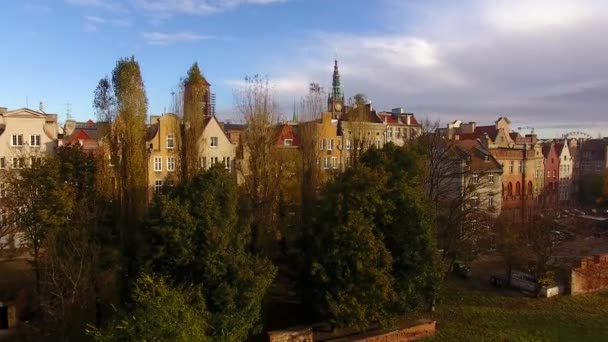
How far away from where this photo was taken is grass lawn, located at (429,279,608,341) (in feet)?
80.2

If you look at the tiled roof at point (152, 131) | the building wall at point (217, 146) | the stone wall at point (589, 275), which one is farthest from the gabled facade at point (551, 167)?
the tiled roof at point (152, 131)

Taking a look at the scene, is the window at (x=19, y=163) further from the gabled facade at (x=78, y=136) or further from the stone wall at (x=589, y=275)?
the stone wall at (x=589, y=275)

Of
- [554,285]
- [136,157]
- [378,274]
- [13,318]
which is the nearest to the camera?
[378,274]

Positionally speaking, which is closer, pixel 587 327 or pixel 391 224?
pixel 391 224

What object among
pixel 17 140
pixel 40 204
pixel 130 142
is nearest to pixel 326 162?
pixel 130 142

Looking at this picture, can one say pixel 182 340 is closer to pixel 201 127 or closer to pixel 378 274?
pixel 378 274

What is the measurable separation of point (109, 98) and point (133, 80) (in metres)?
1.63

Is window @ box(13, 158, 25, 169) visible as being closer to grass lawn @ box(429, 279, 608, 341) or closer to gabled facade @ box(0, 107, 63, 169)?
gabled facade @ box(0, 107, 63, 169)

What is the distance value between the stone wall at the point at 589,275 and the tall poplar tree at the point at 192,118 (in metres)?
25.3

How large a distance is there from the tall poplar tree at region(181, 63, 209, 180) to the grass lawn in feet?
52.9

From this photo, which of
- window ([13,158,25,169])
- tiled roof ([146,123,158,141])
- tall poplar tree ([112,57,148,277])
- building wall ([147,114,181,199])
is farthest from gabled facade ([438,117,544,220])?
window ([13,158,25,169])

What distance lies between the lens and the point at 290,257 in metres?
24.6

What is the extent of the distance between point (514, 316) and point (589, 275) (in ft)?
28.5

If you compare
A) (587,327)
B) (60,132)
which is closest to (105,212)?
(60,132)
